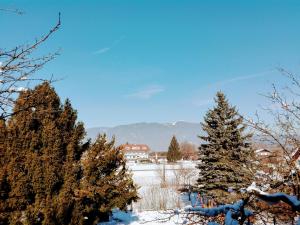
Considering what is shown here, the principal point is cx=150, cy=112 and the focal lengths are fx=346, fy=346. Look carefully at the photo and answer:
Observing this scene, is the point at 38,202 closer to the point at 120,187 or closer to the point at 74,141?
the point at 74,141

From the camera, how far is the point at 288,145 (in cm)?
606

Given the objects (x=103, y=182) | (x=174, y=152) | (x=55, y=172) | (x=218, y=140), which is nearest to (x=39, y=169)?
(x=55, y=172)

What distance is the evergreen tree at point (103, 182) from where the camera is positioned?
571 inches

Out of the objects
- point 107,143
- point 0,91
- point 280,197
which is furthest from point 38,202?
point 280,197

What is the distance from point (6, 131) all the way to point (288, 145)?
10343 mm

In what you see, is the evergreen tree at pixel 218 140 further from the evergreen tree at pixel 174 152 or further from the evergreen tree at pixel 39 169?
the evergreen tree at pixel 174 152

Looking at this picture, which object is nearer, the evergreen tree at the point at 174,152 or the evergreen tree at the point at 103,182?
the evergreen tree at the point at 103,182

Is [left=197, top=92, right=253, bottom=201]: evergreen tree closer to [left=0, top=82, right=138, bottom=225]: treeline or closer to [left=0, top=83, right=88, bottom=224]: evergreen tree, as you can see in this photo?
[left=0, top=82, right=138, bottom=225]: treeline

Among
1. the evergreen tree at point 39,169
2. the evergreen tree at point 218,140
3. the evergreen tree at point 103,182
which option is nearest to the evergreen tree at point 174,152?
the evergreen tree at point 218,140

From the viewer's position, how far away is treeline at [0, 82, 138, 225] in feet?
41.7

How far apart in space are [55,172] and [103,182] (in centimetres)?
231

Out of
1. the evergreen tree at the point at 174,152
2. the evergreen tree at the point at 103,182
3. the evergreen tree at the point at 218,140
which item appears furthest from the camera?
the evergreen tree at the point at 174,152

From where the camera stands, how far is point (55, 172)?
13.7 m

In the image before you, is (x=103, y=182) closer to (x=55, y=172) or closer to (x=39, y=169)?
(x=55, y=172)
